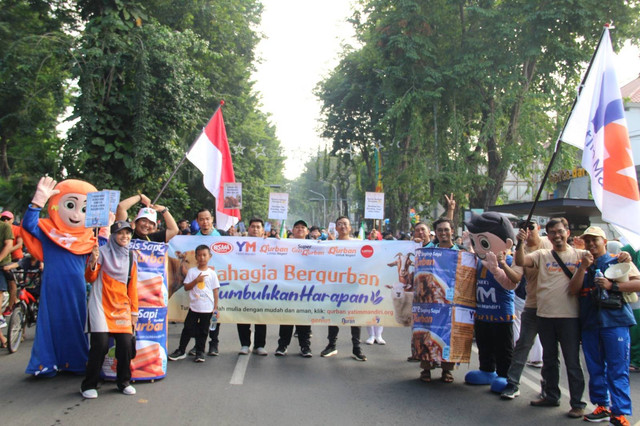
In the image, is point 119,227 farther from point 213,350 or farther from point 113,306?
point 213,350

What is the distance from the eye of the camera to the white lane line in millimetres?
7078

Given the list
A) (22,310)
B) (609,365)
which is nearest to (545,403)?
(609,365)

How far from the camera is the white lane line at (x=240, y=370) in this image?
7.08 m

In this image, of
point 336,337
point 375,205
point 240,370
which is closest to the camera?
point 240,370

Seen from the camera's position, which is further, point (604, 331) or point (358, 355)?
point (358, 355)

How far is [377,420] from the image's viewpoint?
5.73m

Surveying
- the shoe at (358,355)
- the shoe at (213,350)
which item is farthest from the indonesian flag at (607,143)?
the shoe at (213,350)

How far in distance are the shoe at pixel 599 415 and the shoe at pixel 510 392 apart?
848 mm

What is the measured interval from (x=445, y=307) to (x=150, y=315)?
10.8 ft

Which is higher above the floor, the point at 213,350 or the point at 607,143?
the point at 607,143

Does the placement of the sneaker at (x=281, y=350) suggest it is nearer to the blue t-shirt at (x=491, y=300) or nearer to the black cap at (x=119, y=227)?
the blue t-shirt at (x=491, y=300)

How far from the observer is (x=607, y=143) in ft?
19.6

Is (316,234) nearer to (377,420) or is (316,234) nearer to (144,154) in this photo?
(144,154)

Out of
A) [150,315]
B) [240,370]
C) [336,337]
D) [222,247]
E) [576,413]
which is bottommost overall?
[240,370]
